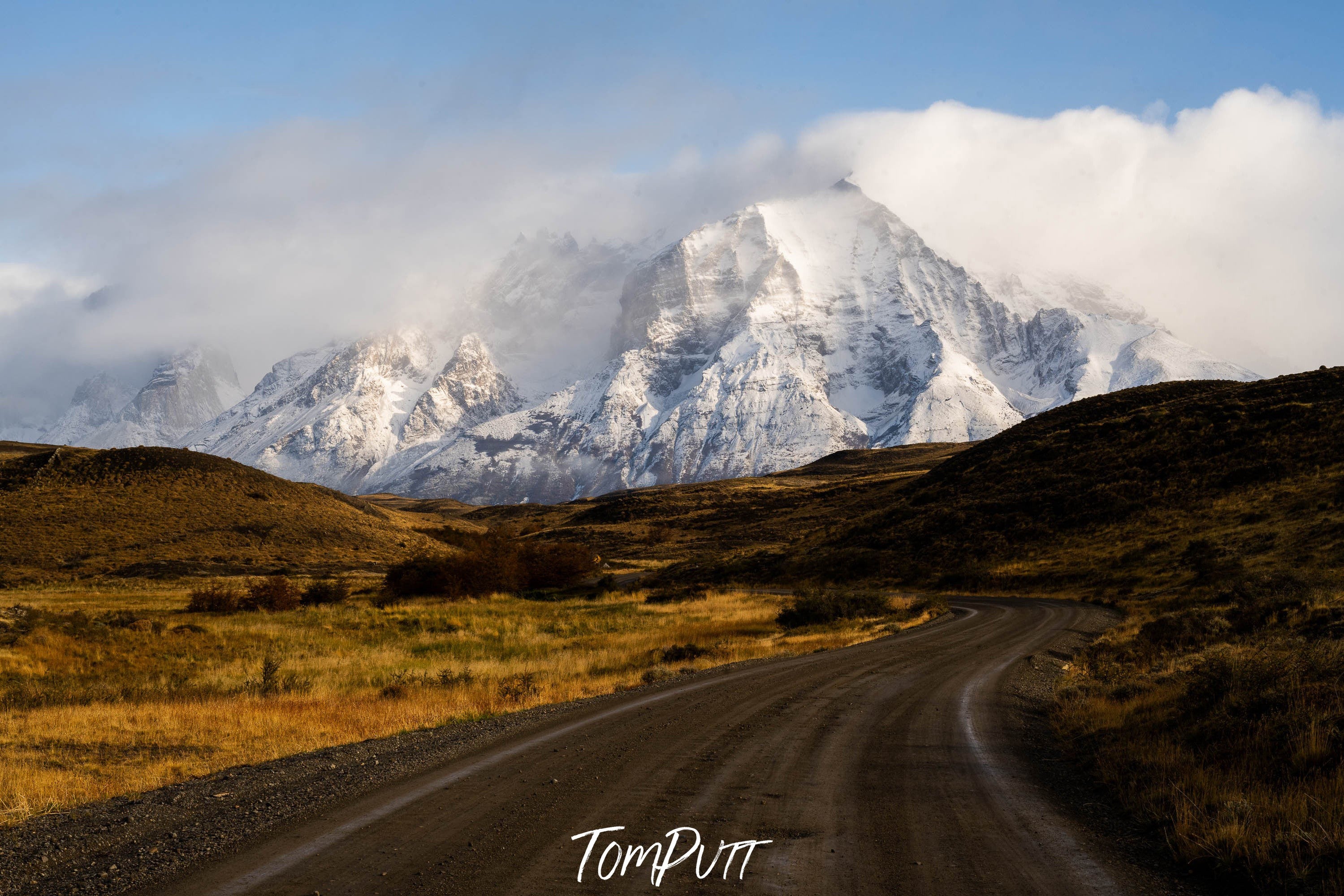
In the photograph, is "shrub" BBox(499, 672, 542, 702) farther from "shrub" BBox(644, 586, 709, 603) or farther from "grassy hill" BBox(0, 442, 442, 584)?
"grassy hill" BBox(0, 442, 442, 584)

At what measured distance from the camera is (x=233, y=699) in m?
17.4

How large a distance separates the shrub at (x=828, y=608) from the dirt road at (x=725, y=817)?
2037 centimetres

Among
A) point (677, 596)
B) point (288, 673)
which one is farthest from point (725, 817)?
point (677, 596)

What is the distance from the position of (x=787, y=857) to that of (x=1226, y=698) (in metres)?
7.29

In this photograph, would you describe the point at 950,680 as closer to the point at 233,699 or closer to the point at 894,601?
the point at 233,699

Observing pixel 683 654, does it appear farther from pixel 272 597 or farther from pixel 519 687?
pixel 272 597

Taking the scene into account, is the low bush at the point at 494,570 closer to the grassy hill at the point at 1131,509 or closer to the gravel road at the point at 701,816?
the grassy hill at the point at 1131,509

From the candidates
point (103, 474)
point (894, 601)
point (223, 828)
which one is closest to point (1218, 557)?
point (894, 601)

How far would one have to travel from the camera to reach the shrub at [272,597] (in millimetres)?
40531

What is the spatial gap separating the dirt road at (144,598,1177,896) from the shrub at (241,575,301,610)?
107 feet

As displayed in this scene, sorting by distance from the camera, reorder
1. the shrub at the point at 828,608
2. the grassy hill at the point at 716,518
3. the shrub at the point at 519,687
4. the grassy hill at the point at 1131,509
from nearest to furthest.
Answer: the shrub at the point at 519,687 < the shrub at the point at 828,608 < the grassy hill at the point at 1131,509 < the grassy hill at the point at 716,518

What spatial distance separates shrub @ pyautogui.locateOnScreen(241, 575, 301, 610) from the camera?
133ft

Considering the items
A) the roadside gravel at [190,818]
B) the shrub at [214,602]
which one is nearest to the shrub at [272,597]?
the shrub at [214,602]

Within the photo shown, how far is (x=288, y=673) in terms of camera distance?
21203 mm
